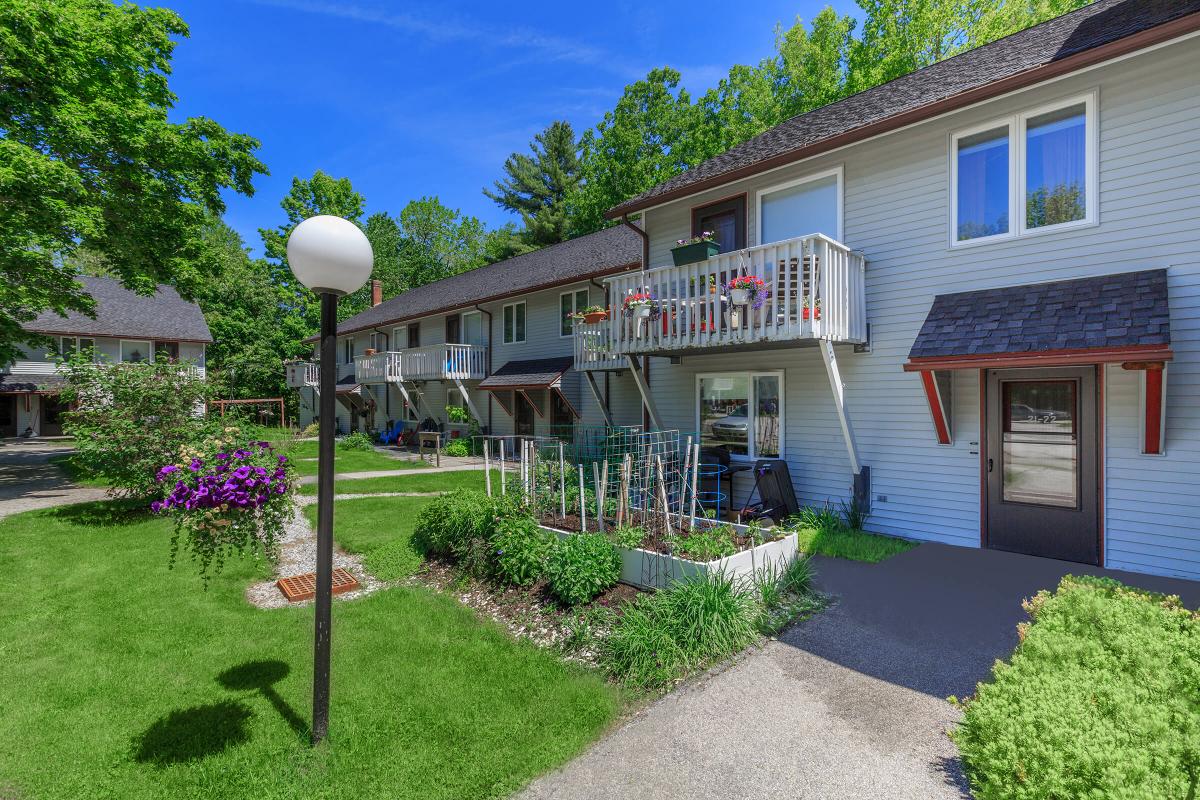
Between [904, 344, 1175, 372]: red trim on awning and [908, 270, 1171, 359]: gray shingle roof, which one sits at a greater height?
[908, 270, 1171, 359]: gray shingle roof

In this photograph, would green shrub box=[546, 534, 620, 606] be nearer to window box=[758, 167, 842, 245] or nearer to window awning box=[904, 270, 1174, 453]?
window awning box=[904, 270, 1174, 453]

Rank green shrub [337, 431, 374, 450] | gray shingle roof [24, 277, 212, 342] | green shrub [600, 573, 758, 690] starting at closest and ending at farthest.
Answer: green shrub [600, 573, 758, 690]
green shrub [337, 431, 374, 450]
gray shingle roof [24, 277, 212, 342]

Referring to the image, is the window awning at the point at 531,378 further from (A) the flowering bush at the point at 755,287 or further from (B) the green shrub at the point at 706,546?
(B) the green shrub at the point at 706,546

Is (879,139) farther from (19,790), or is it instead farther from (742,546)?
(19,790)

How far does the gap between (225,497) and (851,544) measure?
6.70m

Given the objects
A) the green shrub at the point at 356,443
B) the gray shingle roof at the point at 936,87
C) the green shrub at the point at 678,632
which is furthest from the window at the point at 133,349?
the green shrub at the point at 678,632

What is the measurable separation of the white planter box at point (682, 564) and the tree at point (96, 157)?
12772 millimetres

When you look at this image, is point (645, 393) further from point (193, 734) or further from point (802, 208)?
point (193, 734)

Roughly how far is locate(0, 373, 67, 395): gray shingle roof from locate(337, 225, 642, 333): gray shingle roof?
40.7 feet

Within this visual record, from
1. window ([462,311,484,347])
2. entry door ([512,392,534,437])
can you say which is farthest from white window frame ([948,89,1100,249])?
window ([462,311,484,347])

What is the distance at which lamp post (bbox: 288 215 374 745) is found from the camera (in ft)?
10.1

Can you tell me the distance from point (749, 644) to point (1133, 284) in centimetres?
556

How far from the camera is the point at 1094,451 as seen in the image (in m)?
6.07

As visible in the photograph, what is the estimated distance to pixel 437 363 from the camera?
18.5 metres
